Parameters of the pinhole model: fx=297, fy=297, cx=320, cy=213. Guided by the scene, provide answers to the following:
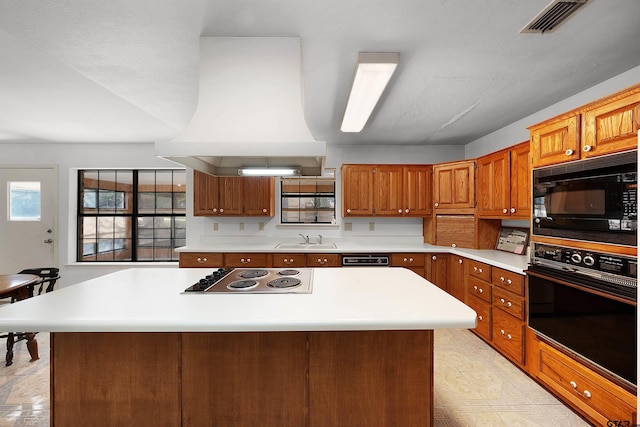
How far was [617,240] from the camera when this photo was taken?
5.40ft

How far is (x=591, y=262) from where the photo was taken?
179 cm

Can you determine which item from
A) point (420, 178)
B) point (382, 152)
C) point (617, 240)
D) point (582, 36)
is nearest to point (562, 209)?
point (617, 240)

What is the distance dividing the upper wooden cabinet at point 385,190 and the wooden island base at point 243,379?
2.78 m

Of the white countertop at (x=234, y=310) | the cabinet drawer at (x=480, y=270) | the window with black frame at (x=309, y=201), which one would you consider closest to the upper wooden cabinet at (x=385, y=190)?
the window with black frame at (x=309, y=201)

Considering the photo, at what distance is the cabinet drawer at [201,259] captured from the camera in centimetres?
382

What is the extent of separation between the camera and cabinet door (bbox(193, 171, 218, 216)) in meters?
4.15

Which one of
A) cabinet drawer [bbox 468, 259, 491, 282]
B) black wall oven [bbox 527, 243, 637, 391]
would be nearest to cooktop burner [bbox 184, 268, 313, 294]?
black wall oven [bbox 527, 243, 637, 391]

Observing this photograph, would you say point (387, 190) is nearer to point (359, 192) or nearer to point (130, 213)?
point (359, 192)

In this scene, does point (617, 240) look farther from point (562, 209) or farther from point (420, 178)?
point (420, 178)

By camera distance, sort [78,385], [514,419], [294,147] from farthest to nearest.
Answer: [514,419] < [294,147] < [78,385]

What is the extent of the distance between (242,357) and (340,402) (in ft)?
1.74

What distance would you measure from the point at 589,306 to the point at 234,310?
82.5 inches

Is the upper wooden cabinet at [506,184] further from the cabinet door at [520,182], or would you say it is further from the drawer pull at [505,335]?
the drawer pull at [505,335]

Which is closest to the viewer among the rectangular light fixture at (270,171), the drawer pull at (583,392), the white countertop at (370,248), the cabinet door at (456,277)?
the drawer pull at (583,392)
